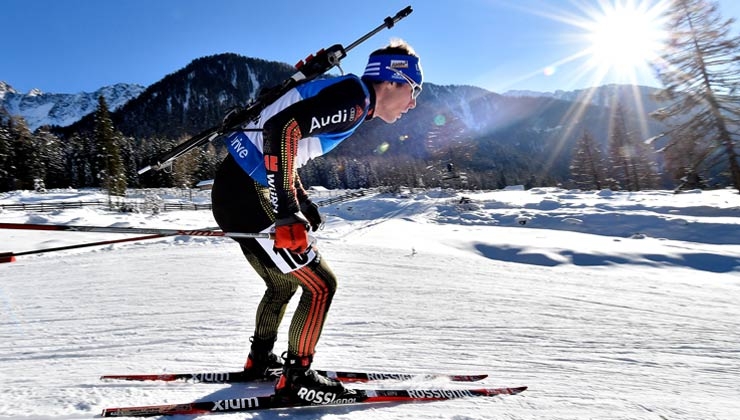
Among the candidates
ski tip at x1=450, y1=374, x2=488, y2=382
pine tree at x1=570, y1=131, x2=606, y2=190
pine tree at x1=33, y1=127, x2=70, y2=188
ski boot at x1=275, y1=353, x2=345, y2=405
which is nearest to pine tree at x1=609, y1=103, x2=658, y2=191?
pine tree at x1=570, y1=131, x2=606, y2=190

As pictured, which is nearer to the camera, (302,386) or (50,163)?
(302,386)

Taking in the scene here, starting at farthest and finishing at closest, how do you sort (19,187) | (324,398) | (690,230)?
(19,187) → (690,230) → (324,398)

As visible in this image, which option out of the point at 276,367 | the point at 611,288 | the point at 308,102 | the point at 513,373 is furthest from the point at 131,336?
the point at 611,288

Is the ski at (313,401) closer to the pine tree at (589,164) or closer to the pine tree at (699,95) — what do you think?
the pine tree at (699,95)

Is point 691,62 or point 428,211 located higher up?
point 691,62

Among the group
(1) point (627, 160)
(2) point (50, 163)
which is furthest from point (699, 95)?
(2) point (50, 163)

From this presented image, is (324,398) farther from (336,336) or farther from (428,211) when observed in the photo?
(428,211)

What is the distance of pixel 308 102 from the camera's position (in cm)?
222

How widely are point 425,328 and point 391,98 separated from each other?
2.68 meters

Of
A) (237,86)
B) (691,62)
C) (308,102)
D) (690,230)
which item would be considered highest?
(237,86)

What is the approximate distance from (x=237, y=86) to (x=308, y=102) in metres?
212

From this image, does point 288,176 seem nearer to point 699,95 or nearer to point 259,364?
point 259,364

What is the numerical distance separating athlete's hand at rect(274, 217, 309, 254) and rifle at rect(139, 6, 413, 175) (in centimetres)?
93

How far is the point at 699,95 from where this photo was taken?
64.6 ft
